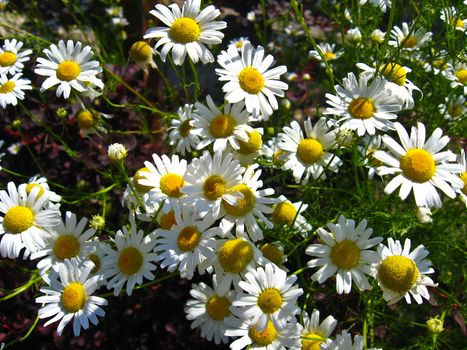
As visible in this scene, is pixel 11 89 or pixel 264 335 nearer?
pixel 264 335

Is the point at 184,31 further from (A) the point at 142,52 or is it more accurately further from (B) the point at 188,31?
(A) the point at 142,52

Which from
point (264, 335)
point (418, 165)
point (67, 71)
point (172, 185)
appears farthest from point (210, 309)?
point (67, 71)

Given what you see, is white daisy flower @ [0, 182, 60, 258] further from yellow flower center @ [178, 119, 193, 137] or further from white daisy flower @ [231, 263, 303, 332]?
white daisy flower @ [231, 263, 303, 332]

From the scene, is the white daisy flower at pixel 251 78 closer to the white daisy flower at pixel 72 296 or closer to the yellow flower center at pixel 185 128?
the yellow flower center at pixel 185 128

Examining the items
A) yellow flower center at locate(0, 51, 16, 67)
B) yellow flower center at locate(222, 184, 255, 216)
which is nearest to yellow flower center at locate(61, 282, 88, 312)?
yellow flower center at locate(222, 184, 255, 216)

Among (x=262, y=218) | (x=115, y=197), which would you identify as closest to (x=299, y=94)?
(x=115, y=197)

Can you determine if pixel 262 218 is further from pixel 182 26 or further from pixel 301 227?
pixel 182 26
